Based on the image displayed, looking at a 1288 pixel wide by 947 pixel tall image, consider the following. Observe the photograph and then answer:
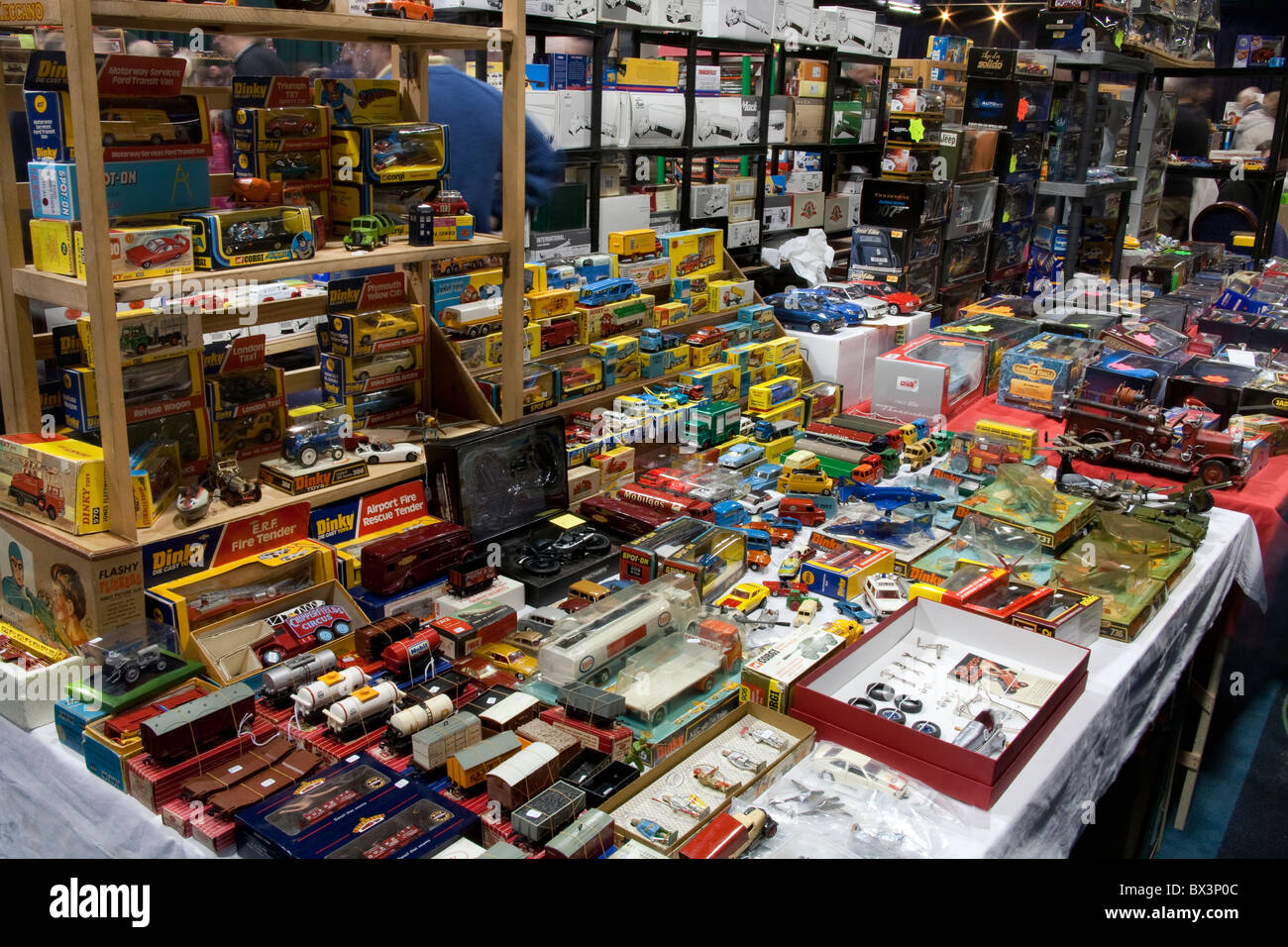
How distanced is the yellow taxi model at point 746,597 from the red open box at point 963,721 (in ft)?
1.41

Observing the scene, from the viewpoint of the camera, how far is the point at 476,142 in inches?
204

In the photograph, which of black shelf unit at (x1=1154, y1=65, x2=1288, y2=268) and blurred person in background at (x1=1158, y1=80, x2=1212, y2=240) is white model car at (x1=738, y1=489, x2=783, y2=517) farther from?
blurred person in background at (x1=1158, y1=80, x2=1212, y2=240)

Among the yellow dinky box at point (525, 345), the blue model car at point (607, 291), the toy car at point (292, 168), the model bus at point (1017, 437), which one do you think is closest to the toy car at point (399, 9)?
the toy car at point (292, 168)

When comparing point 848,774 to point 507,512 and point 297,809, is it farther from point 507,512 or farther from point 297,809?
point 507,512

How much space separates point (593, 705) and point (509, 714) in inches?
8.2

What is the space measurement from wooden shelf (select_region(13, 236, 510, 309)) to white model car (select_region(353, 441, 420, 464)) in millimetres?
607

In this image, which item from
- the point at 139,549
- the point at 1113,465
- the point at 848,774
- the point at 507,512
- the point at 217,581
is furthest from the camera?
the point at 1113,465

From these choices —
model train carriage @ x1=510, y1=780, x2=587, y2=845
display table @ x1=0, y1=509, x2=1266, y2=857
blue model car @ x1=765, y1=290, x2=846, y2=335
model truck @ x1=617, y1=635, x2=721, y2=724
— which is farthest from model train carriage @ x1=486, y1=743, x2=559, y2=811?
blue model car @ x1=765, y1=290, x2=846, y2=335

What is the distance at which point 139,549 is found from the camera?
2.68 metres

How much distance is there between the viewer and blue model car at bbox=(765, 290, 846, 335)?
5719mm
